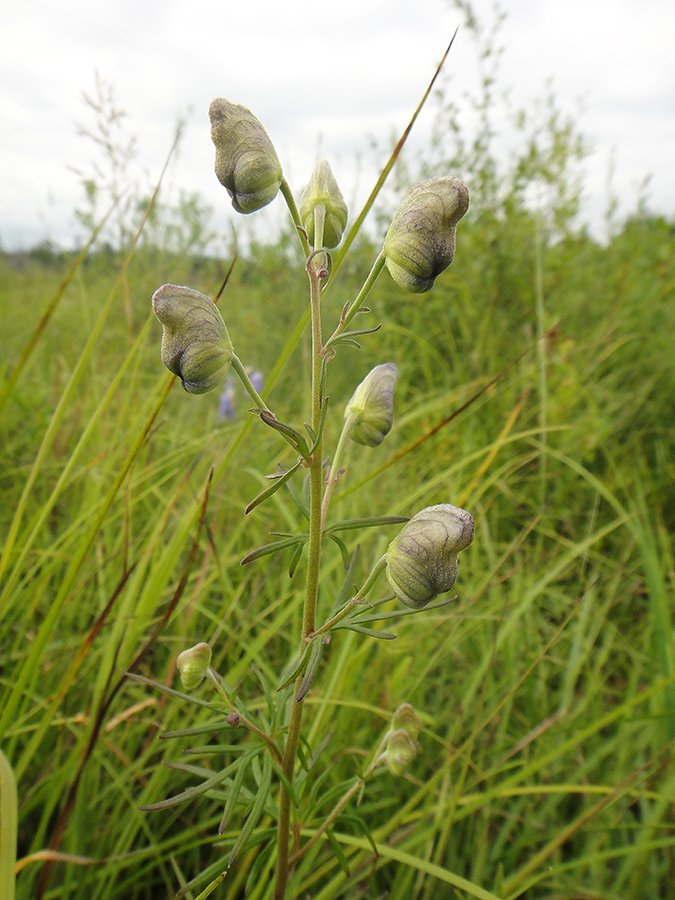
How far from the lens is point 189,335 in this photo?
2.99ft

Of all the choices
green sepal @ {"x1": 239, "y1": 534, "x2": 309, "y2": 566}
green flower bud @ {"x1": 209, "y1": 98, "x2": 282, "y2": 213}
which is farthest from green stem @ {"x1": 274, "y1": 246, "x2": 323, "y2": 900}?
green flower bud @ {"x1": 209, "y1": 98, "x2": 282, "y2": 213}

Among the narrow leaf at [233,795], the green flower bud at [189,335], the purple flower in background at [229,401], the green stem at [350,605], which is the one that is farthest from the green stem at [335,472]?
the purple flower in background at [229,401]

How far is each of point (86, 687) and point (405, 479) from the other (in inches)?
60.2

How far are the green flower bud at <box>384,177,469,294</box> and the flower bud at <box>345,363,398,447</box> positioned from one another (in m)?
0.18

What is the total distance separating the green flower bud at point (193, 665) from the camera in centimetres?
100

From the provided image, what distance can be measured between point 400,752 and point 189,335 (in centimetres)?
81

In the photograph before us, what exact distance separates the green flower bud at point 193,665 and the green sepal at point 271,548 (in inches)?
8.5

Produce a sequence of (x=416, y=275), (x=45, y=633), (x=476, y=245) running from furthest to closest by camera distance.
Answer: (x=476, y=245) → (x=45, y=633) → (x=416, y=275)

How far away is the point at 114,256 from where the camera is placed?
592 centimetres

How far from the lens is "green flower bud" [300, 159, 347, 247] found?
3.30ft

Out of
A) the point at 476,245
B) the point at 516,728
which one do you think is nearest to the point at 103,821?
the point at 516,728

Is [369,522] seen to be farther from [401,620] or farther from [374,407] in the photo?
[401,620]

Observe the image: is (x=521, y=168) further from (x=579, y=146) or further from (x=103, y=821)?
(x=103, y=821)

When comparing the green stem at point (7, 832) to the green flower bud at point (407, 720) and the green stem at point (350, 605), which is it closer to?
the green stem at point (350, 605)
